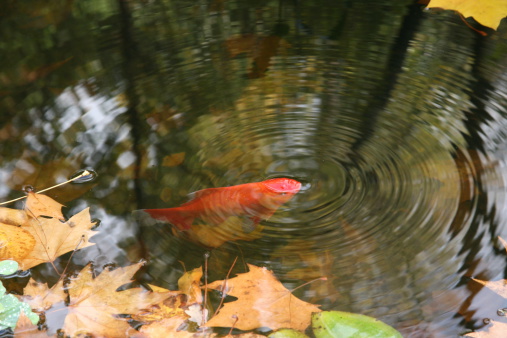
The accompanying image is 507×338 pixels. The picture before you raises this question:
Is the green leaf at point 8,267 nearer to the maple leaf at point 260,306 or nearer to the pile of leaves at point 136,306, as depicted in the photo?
the pile of leaves at point 136,306

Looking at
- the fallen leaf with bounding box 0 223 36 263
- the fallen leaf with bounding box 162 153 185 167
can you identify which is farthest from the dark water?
the fallen leaf with bounding box 0 223 36 263

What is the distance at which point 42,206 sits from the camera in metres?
1.86

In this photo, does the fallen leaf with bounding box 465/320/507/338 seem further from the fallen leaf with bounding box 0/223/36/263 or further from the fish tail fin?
the fallen leaf with bounding box 0/223/36/263

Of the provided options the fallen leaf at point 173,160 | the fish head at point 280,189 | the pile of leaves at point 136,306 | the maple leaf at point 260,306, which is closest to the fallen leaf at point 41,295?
the pile of leaves at point 136,306

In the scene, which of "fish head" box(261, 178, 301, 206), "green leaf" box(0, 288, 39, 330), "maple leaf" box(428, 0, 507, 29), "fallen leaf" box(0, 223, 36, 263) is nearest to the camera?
"green leaf" box(0, 288, 39, 330)

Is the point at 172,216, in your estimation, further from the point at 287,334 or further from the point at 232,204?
the point at 287,334

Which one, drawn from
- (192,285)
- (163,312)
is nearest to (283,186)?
(192,285)

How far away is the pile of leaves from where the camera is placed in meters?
1.47

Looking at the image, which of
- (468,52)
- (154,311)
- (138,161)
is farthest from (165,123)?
(468,52)

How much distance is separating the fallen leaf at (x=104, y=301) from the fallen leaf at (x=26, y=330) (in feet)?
0.25

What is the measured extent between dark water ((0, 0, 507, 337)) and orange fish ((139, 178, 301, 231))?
2.0 inches

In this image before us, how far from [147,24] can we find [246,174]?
1.43 metres

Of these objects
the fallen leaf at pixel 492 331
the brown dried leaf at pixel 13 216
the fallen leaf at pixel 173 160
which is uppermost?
the fallen leaf at pixel 173 160

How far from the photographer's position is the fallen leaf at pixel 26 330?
4.80ft
